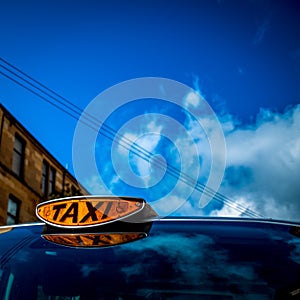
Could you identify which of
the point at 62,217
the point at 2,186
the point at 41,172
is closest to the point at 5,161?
the point at 2,186

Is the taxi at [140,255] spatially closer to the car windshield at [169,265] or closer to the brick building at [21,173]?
the car windshield at [169,265]

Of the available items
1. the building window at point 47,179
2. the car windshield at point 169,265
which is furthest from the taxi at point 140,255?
the building window at point 47,179

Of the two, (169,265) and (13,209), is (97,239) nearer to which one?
(169,265)

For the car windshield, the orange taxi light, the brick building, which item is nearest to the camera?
the car windshield

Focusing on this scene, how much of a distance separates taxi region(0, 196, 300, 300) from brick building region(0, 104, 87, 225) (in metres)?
19.6

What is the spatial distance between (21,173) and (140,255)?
23426mm

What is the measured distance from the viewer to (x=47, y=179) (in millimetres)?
27438

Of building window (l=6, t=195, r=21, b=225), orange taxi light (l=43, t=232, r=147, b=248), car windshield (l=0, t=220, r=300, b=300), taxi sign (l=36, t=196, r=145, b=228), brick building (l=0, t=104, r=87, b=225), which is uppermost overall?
brick building (l=0, t=104, r=87, b=225)

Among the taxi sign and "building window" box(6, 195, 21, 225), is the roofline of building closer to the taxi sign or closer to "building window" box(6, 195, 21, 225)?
"building window" box(6, 195, 21, 225)

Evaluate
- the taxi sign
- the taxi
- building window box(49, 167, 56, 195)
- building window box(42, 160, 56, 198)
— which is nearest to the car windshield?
the taxi

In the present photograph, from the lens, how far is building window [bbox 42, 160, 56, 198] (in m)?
27.0

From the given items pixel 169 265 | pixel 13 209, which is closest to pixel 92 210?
pixel 169 265

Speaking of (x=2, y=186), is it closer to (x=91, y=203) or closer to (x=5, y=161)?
(x=5, y=161)

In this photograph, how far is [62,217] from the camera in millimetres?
1984
